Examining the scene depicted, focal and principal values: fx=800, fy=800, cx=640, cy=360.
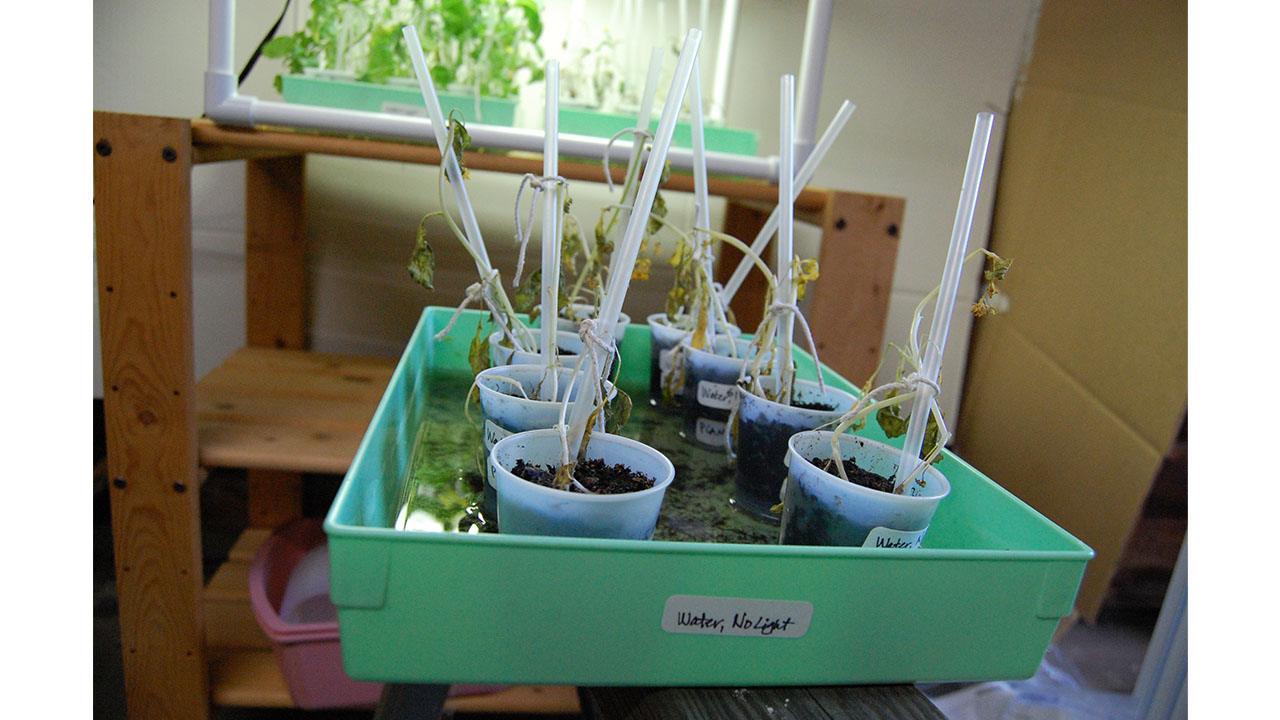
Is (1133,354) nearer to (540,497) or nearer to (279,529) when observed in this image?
(540,497)

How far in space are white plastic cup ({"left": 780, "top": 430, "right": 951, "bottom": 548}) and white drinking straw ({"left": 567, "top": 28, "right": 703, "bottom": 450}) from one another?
13 cm

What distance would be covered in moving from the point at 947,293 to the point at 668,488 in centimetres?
26

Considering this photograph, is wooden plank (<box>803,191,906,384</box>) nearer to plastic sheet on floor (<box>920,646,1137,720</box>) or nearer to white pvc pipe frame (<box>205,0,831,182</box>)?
white pvc pipe frame (<box>205,0,831,182</box>)

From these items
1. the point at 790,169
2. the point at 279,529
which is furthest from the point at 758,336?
the point at 279,529

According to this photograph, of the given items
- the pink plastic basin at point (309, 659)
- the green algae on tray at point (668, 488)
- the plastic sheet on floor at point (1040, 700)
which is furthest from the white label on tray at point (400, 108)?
the plastic sheet on floor at point (1040, 700)

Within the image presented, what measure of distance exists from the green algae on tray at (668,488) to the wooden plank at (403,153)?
13.2 inches

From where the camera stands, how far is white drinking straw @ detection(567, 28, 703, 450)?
17.0 inches

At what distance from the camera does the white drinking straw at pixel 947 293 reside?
40 centimetres

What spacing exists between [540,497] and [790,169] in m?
0.28

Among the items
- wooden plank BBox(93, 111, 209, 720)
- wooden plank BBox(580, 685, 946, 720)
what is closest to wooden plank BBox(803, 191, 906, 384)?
wooden plank BBox(580, 685, 946, 720)

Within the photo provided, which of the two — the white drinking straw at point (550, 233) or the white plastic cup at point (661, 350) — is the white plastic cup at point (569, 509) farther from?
the white plastic cup at point (661, 350)

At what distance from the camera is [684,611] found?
376mm

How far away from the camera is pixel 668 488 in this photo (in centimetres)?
59

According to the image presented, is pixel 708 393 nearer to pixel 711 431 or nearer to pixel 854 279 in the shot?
pixel 711 431
